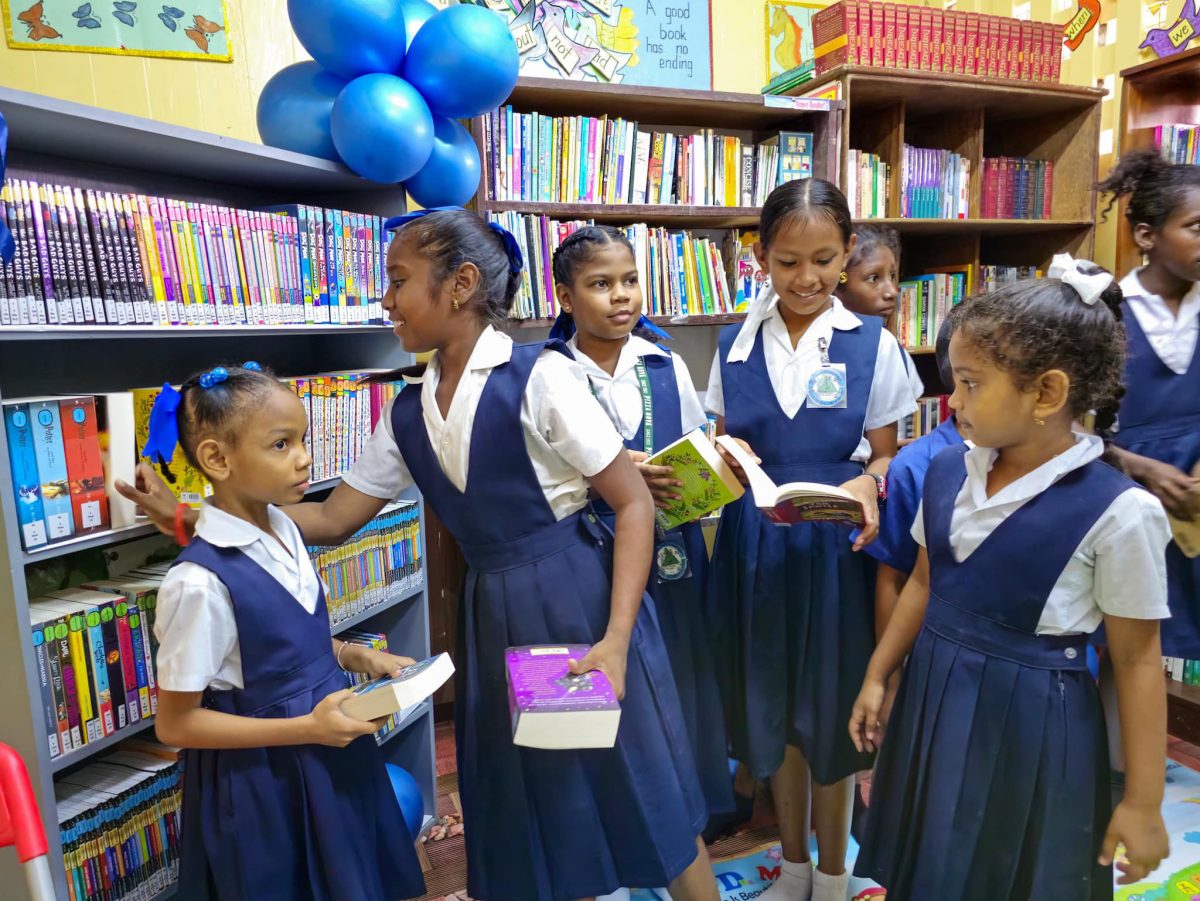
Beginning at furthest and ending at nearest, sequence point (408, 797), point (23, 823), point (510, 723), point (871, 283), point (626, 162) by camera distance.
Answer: point (626, 162)
point (871, 283)
point (408, 797)
point (510, 723)
point (23, 823)

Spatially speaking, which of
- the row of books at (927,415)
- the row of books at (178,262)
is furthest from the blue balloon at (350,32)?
the row of books at (927,415)

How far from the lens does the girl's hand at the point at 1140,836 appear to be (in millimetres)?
1099

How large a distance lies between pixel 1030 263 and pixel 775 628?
2.44 metres

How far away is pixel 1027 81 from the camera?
2955 millimetres

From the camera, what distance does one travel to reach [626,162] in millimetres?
2682

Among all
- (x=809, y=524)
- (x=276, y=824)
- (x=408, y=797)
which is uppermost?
(x=809, y=524)

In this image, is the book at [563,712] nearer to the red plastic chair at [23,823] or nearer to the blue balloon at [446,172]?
the red plastic chair at [23,823]

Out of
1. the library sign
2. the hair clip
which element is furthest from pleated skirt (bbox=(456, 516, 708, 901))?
the library sign

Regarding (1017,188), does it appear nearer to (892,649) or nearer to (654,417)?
(654,417)

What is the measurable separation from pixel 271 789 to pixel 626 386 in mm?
1047

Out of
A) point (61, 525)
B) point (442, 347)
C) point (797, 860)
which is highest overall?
point (442, 347)

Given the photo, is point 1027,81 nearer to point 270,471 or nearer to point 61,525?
point 270,471

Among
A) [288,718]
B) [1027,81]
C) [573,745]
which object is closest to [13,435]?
[288,718]

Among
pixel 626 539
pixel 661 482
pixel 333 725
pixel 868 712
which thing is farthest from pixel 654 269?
pixel 333 725
